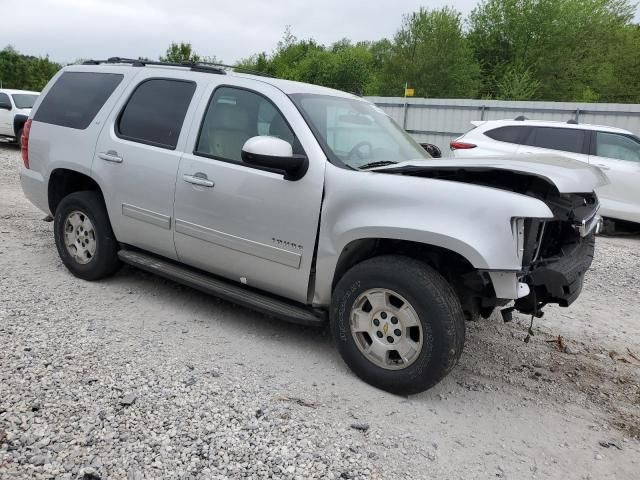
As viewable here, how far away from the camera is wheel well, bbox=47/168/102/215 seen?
4859 millimetres

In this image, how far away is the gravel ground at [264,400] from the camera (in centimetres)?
261

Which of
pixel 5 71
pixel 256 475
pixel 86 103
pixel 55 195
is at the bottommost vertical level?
pixel 256 475

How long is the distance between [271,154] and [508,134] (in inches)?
283

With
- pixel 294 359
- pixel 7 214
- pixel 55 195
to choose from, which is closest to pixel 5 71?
pixel 7 214

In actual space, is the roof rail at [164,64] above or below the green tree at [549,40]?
below

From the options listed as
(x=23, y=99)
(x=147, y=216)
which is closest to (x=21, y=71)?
(x=23, y=99)

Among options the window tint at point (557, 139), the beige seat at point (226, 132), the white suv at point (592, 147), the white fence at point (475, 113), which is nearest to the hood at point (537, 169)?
the beige seat at point (226, 132)

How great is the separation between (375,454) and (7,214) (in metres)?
6.59

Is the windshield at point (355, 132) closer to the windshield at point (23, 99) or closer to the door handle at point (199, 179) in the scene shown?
the door handle at point (199, 179)

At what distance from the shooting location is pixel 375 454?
2.71 m

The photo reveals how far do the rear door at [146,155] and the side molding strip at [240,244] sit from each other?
21 cm

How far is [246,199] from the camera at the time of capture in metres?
3.65

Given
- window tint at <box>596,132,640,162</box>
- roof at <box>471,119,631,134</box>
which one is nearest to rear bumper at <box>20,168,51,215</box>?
roof at <box>471,119,631,134</box>

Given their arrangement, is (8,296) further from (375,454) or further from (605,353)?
A: (605,353)
